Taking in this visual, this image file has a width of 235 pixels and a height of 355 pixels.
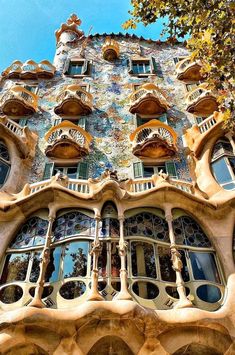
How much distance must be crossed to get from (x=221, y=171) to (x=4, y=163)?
8.04 m

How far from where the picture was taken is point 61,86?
62.4 feet

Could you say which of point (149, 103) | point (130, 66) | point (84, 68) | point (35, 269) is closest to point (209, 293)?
point (35, 269)

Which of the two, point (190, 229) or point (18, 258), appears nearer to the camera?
point (18, 258)

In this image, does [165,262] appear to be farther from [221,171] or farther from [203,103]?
[203,103]

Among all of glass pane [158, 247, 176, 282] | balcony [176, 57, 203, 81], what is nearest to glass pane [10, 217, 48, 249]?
glass pane [158, 247, 176, 282]

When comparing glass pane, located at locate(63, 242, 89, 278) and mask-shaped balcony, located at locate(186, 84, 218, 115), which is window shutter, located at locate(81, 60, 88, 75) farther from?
glass pane, located at locate(63, 242, 89, 278)

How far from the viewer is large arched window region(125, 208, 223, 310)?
30.1 feet

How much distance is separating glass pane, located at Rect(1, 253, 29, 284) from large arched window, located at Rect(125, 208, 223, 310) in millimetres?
2970

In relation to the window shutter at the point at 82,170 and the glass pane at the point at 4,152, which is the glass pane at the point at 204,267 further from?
the glass pane at the point at 4,152

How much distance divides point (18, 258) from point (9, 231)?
0.94 meters

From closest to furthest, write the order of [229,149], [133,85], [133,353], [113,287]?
[133,353]
[113,287]
[229,149]
[133,85]

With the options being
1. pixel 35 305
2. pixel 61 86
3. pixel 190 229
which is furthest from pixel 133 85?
pixel 35 305

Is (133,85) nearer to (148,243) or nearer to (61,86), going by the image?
(61,86)

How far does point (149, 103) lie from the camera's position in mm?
16453
